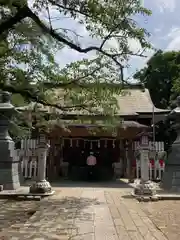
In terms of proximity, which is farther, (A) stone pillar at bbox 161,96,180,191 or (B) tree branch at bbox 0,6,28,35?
(A) stone pillar at bbox 161,96,180,191

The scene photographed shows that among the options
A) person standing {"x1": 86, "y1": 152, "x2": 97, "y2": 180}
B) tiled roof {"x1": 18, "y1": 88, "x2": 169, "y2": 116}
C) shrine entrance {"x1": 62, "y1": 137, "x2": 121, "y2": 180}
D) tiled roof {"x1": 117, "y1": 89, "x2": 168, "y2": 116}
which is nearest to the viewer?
person standing {"x1": 86, "y1": 152, "x2": 97, "y2": 180}

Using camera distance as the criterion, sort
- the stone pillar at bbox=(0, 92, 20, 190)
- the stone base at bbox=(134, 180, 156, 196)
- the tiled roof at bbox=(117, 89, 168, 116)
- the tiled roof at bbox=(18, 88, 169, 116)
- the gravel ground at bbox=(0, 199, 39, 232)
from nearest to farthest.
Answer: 1. the gravel ground at bbox=(0, 199, 39, 232)
2. the stone base at bbox=(134, 180, 156, 196)
3. the stone pillar at bbox=(0, 92, 20, 190)
4. the tiled roof at bbox=(18, 88, 169, 116)
5. the tiled roof at bbox=(117, 89, 168, 116)

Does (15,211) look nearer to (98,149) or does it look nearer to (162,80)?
(98,149)

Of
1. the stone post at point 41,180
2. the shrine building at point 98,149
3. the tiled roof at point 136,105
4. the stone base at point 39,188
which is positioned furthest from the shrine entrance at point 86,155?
the stone base at point 39,188

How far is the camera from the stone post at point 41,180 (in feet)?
32.5

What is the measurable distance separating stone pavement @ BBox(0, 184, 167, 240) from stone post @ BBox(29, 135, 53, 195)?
127 centimetres

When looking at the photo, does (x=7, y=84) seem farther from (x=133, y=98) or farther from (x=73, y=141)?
(x=133, y=98)

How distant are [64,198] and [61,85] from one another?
3.42m

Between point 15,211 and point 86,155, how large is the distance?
33.8 ft

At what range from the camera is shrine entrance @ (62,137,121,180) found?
17.1m

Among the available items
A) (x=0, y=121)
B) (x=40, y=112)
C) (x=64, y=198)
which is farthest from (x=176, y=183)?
(x=0, y=121)

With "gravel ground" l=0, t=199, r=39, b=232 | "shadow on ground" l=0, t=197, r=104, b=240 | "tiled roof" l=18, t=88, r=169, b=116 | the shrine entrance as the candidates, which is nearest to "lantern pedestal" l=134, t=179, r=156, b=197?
"shadow on ground" l=0, t=197, r=104, b=240

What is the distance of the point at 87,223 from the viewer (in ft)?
19.6

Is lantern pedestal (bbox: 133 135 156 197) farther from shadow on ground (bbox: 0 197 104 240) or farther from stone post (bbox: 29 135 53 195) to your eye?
stone post (bbox: 29 135 53 195)
